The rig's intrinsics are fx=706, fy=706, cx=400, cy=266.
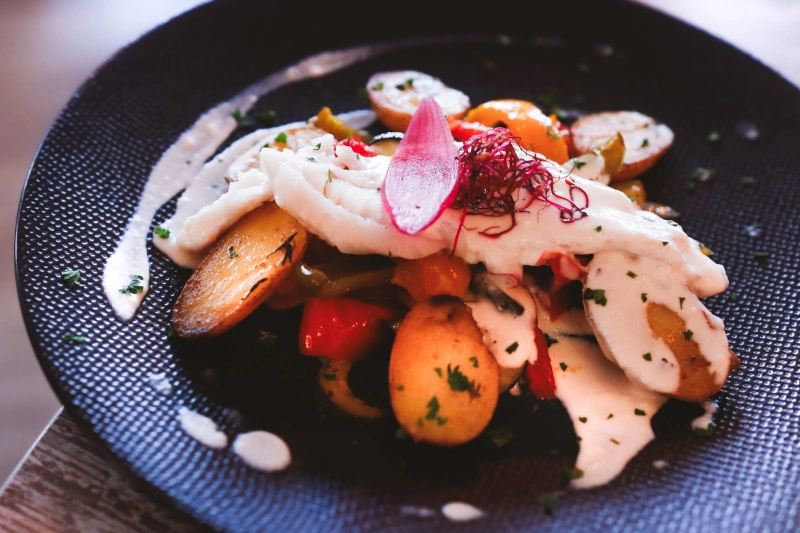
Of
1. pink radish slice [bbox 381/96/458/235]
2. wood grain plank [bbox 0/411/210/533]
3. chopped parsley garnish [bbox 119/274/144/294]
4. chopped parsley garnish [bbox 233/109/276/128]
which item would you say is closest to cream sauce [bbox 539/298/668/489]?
pink radish slice [bbox 381/96/458/235]

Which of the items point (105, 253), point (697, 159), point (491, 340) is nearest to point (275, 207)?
point (105, 253)

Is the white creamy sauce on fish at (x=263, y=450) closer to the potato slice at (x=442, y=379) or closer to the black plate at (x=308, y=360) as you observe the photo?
the black plate at (x=308, y=360)

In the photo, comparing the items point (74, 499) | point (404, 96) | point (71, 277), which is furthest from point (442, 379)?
point (404, 96)

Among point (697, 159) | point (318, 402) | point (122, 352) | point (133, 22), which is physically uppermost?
point (697, 159)

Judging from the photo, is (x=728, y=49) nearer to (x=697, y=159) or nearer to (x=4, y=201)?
(x=697, y=159)

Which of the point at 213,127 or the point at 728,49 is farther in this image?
the point at 728,49

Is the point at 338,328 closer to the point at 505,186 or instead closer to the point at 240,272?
the point at 240,272
